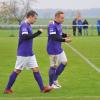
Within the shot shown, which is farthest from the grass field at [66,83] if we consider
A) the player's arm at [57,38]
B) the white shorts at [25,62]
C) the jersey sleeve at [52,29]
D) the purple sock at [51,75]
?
the jersey sleeve at [52,29]

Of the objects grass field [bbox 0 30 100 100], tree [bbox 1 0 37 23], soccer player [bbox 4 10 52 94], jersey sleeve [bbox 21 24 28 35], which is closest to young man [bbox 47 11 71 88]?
grass field [bbox 0 30 100 100]

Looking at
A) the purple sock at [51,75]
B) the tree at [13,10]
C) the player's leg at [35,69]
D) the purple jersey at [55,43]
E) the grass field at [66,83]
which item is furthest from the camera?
the tree at [13,10]

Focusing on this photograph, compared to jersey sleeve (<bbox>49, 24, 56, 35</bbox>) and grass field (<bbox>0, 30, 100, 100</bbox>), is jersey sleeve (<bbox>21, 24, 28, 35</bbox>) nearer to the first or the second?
jersey sleeve (<bbox>49, 24, 56, 35</bbox>)

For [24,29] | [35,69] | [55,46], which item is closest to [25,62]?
[35,69]

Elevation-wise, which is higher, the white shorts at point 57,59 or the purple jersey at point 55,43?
the purple jersey at point 55,43

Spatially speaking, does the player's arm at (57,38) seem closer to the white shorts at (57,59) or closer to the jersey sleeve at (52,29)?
the jersey sleeve at (52,29)

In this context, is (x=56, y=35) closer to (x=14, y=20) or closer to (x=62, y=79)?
(x=62, y=79)

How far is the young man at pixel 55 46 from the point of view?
1329 centimetres

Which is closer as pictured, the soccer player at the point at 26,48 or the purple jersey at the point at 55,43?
the soccer player at the point at 26,48

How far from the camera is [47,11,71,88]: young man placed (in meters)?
13.3

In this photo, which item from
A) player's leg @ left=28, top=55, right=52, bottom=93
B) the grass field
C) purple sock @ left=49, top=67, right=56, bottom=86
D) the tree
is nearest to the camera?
the grass field

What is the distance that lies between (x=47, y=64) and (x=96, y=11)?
76776mm

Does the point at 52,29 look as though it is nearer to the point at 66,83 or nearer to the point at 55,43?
the point at 55,43

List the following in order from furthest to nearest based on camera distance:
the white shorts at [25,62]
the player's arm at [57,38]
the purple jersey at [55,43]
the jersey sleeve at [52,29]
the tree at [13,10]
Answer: the tree at [13,10] < the purple jersey at [55,43] < the jersey sleeve at [52,29] < the player's arm at [57,38] < the white shorts at [25,62]
